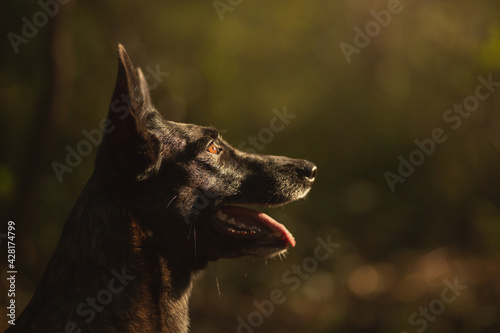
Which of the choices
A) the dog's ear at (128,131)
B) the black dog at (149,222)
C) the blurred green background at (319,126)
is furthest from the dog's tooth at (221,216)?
the blurred green background at (319,126)

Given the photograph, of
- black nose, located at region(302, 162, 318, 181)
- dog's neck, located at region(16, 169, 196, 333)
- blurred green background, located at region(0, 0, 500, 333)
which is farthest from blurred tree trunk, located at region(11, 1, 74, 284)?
black nose, located at region(302, 162, 318, 181)

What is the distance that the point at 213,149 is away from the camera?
3348 millimetres

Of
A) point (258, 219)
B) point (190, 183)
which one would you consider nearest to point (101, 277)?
point (190, 183)

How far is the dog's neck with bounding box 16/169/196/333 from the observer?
107 inches

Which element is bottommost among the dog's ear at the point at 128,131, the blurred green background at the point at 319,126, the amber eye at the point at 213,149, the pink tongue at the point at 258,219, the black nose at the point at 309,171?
the blurred green background at the point at 319,126

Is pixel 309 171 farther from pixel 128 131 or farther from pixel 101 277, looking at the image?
pixel 101 277

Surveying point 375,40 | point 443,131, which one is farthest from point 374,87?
point 443,131

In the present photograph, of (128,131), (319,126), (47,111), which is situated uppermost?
(128,131)

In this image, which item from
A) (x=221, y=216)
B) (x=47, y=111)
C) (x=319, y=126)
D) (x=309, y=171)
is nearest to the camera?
(x=221, y=216)

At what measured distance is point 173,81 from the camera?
23.4ft

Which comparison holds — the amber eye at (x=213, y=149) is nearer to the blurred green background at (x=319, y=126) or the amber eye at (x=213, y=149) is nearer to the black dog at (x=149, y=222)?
the black dog at (x=149, y=222)

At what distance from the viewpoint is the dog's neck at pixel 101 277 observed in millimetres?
2715

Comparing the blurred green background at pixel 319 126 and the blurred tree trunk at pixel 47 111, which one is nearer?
the blurred tree trunk at pixel 47 111

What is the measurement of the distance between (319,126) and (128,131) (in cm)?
687
